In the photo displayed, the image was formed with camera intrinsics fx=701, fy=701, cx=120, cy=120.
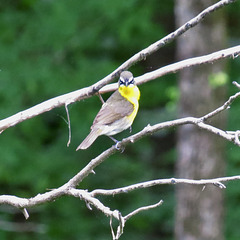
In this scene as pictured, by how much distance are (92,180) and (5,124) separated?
6.05 metres

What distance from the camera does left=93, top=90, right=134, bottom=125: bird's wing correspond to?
14.4ft

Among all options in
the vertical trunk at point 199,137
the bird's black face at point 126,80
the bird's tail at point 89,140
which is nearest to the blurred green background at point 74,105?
the vertical trunk at point 199,137

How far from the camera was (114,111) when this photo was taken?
4422mm

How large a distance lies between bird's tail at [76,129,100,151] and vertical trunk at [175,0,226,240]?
3.33 meters

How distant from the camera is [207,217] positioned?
7766mm

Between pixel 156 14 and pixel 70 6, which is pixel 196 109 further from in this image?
pixel 156 14

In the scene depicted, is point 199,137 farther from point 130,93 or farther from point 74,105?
point 130,93

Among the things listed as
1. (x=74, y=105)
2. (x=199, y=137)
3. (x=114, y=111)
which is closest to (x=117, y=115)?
(x=114, y=111)

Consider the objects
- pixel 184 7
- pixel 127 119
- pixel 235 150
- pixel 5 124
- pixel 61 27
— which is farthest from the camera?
pixel 61 27

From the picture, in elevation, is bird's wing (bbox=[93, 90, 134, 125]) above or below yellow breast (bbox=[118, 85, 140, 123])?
below

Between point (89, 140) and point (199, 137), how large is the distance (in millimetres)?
3615

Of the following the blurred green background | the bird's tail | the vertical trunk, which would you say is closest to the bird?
the bird's tail

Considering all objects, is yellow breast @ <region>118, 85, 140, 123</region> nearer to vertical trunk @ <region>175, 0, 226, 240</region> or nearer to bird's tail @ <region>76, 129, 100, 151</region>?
bird's tail @ <region>76, 129, 100, 151</region>

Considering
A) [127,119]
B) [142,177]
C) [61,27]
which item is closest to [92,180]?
[142,177]
